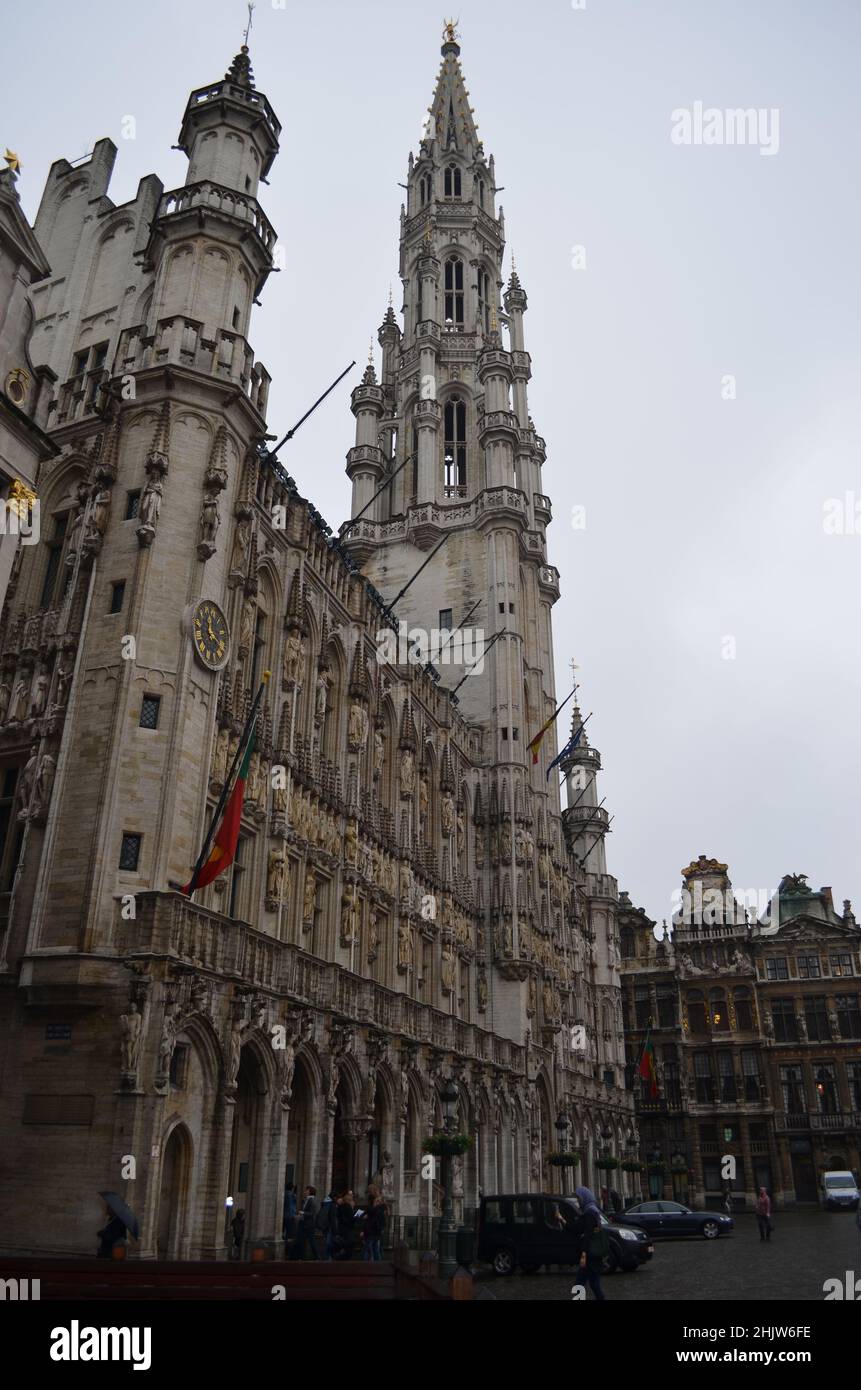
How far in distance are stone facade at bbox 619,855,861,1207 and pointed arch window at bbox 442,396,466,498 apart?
44962 mm

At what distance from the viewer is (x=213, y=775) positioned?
28.4m

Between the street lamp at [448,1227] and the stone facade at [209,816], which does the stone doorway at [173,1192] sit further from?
the street lamp at [448,1227]

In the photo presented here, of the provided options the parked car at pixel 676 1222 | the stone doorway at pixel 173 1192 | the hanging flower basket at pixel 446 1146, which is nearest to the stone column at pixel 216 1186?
Result: the stone doorway at pixel 173 1192

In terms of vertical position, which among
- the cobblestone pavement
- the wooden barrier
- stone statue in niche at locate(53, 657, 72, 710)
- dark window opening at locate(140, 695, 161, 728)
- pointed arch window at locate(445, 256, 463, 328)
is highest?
pointed arch window at locate(445, 256, 463, 328)

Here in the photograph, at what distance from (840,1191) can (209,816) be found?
56196 millimetres

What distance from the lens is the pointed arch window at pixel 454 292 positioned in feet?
255

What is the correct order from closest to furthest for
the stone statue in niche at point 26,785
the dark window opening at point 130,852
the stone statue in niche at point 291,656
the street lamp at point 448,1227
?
the street lamp at point 448,1227 → the dark window opening at point 130,852 → the stone statue in niche at point 26,785 → the stone statue in niche at point 291,656

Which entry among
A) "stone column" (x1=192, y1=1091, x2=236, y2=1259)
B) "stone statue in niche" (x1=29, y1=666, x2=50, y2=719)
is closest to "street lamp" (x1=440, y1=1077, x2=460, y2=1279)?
"stone column" (x1=192, y1=1091, x2=236, y2=1259)

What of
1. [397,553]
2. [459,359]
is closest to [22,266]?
[397,553]

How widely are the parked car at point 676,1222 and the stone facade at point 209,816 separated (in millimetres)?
7208

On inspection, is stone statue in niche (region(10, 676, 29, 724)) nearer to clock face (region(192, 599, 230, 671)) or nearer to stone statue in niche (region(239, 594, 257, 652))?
clock face (region(192, 599, 230, 671))

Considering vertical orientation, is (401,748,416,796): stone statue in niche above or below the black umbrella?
above

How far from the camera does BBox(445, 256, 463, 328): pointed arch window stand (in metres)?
77.8

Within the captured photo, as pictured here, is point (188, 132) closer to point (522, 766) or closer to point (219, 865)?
→ point (219, 865)
